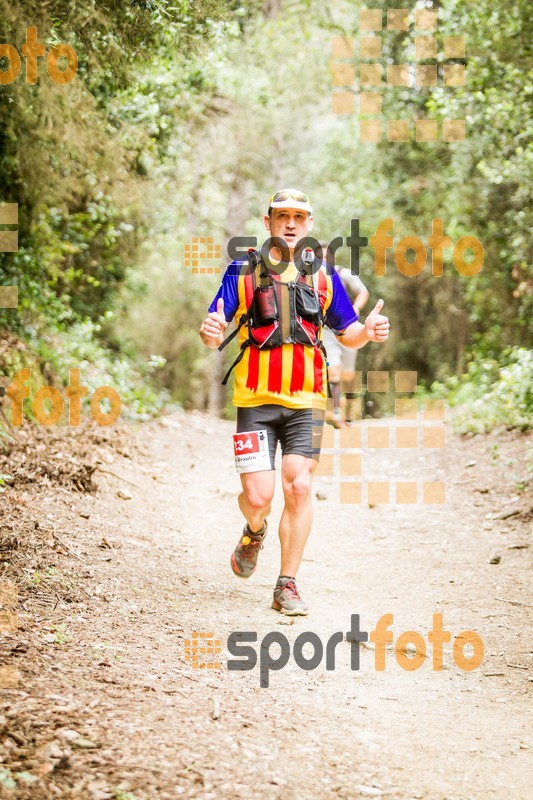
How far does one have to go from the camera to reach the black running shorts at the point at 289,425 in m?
5.10

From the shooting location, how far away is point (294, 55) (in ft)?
59.1

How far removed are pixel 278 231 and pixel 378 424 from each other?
9.13 metres

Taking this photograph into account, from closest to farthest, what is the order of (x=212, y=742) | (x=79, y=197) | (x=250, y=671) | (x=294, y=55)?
(x=212, y=742) → (x=250, y=671) → (x=79, y=197) → (x=294, y=55)

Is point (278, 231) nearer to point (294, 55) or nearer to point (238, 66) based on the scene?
point (238, 66)

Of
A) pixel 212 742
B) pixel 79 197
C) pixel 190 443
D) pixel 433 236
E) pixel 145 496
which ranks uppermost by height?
pixel 433 236

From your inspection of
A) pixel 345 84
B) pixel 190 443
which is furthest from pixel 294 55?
pixel 190 443

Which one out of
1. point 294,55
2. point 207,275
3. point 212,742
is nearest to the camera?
point 212,742

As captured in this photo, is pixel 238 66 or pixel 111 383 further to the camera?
pixel 238 66
